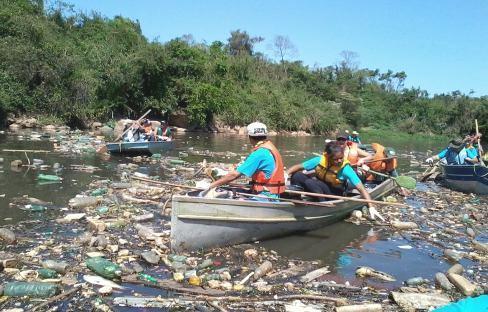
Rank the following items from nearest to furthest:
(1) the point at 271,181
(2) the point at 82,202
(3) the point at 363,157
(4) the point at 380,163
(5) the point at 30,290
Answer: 1. (5) the point at 30,290
2. (1) the point at 271,181
3. (2) the point at 82,202
4. (3) the point at 363,157
5. (4) the point at 380,163

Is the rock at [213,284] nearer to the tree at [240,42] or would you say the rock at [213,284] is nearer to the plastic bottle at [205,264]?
the plastic bottle at [205,264]

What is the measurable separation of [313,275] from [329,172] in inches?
110

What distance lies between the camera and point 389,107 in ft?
241

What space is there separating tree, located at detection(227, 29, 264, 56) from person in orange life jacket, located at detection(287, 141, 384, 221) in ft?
187

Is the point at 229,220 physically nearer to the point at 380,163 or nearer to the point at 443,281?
the point at 443,281

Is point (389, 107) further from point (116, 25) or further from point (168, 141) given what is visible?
point (168, 141)

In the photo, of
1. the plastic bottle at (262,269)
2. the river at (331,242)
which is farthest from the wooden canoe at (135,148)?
the plastic bottle at (262,269)

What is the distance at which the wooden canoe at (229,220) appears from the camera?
Answer: 6.31m

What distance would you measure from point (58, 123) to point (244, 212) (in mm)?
24217

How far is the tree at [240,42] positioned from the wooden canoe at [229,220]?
58.2m

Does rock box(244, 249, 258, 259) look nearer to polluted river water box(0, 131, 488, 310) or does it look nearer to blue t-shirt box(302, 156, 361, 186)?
polluted river water box(0, 131, 488, 310)

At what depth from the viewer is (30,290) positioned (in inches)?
190

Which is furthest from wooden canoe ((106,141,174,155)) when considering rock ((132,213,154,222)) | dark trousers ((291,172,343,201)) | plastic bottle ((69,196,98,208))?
dark trousers ((291,172,343,201))

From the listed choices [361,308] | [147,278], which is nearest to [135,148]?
[147,278]
